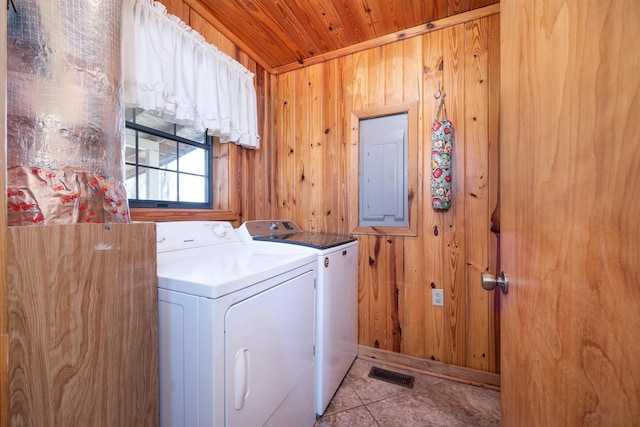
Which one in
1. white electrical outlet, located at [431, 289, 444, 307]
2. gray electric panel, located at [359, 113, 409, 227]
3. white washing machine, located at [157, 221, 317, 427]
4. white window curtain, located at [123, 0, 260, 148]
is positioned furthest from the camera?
gray electric panel, located at [359, 113, 409, 227]

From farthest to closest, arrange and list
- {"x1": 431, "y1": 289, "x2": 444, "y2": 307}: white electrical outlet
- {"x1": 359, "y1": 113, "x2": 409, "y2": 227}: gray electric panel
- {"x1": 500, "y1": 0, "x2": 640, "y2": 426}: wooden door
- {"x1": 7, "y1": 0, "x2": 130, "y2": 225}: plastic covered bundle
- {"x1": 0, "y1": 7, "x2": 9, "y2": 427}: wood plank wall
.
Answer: {"x1": 359, "y1": 113, "x2": 409, "y2": 227}: gray electric panel → {"x1": 431, "y1": 289, "x2": 444, "y2": 307}: white electrical outlet → {"x1": 7, "y1": 0, "x2": 130, "y2": 225}: plastic covered bundle → {"x1": 0, "y1": 7, "x2": 9, "y2": 427}: wood plank wall → {"x1": 500, "y1": 0, "x2": 640, "y2": 426}: wooden door

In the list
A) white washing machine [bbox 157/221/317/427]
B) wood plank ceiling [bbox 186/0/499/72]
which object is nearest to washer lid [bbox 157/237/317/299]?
white washing machine [bbox 157/221/317/427]

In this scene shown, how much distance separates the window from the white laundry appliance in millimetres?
517

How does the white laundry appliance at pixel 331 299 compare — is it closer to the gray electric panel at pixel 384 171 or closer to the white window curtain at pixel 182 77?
the gray electric panel at pixel 384 171

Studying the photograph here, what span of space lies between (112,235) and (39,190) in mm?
198

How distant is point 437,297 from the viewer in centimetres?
180

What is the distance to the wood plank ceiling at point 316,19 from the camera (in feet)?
5.38

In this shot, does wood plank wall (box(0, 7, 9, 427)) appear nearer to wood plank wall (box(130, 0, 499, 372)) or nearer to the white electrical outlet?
wood plank wall (box(130, 0, 499, 372))

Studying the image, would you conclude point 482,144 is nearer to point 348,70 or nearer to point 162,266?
point 348,70

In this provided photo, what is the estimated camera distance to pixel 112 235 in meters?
0.73

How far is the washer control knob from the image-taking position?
168cm

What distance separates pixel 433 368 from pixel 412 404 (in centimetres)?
39

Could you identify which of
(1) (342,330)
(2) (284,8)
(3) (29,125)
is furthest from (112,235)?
(2) (284,8)

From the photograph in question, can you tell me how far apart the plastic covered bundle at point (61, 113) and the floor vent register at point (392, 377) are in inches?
72.9
